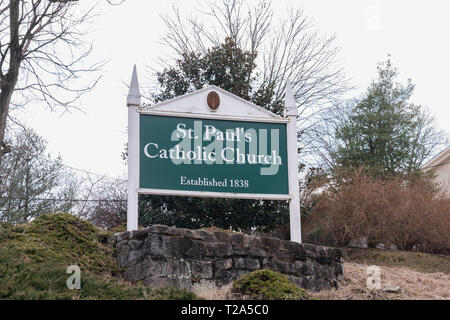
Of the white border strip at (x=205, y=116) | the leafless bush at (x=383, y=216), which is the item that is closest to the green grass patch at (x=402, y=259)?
the leafless bush at (x=383, y=216)

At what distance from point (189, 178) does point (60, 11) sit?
385 cm

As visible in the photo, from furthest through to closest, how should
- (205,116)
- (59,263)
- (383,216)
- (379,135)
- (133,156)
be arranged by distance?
(379,135), (383,216), (205,116), (133,156), (59,263)

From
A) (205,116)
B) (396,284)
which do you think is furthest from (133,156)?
(396,284)

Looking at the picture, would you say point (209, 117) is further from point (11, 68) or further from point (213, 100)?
point (11, 68)

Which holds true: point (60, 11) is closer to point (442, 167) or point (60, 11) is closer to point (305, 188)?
point (305, 188)

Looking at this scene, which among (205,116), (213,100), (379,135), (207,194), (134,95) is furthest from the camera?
(379,135)

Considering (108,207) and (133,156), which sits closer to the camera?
(133,156)

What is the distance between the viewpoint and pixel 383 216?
13445 millimetres

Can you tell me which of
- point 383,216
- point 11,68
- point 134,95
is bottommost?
point 383,216

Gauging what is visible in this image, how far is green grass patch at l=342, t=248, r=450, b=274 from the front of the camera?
39.5 feet

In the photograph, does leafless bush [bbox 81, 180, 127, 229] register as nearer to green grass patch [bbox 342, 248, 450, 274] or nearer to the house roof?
green grass patch [bbox 342, 248, 450, 274]

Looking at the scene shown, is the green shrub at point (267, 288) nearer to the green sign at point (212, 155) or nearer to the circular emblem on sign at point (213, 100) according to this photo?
the green sign at point (212, 155)

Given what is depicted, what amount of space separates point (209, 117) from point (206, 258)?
2.68 m

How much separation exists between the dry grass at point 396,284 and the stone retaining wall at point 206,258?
526mm
